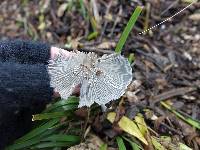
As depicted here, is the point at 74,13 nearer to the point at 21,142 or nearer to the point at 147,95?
the point at 147,95

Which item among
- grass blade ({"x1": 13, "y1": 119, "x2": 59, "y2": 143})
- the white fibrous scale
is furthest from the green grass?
the white fibrous scale

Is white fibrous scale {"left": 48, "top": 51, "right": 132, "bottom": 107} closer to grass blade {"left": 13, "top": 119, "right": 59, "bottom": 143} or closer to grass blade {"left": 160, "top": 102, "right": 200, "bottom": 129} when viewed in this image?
grass blade {"left": 13, "top": 119, "right": 59, "bottom": 143}

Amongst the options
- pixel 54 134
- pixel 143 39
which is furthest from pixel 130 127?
pixel 143 39

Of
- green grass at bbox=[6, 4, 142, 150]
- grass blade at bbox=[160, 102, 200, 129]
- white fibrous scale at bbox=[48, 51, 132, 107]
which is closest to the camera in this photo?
white fibrous scale at bbox=[48, 51, 132, 107]

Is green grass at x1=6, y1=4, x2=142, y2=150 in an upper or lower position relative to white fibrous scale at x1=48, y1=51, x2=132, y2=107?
lower

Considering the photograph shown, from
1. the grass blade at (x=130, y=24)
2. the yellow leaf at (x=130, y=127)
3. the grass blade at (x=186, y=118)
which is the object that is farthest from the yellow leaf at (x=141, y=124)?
the grass blade at (x=130, y=24)

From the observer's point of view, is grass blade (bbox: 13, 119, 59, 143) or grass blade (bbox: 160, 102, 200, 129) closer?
grass blade (bbox: 13, 119, 59, 143)
